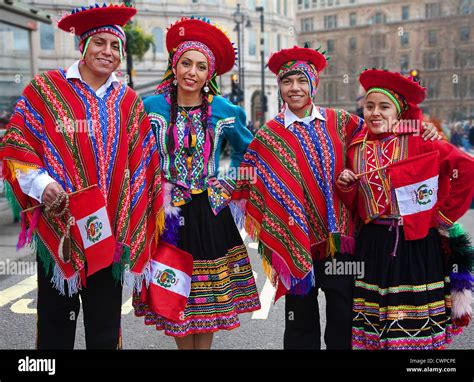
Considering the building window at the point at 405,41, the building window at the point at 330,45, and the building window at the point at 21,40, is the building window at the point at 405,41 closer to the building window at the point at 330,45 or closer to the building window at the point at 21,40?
the building window at the point at 330,45

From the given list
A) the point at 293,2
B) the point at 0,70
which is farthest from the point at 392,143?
the point at 293,2

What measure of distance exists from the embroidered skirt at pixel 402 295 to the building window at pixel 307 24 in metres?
75.8

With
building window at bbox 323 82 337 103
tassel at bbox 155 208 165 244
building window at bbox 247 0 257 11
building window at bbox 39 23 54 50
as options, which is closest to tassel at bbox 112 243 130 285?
tassel at bbox 155 208 165 244

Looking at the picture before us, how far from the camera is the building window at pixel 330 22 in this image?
74375 millimetres

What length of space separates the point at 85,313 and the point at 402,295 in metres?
1.83

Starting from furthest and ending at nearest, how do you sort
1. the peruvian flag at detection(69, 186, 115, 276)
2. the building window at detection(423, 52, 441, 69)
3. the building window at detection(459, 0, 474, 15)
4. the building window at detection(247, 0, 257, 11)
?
the building window at detection(423, 52, 441, 69) < the building window at detection(247, 0, 257, 11) < the building window at detection(459, 0, 474, 15) < the peruvian flag at detection(69, 186, 115, 276)

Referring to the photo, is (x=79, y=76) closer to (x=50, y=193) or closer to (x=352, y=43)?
(x=50, y=193)

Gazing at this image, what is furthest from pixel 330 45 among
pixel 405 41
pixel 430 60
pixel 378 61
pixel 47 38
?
pixel 47 38

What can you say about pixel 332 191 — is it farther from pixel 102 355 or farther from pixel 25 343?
pixel 25 343

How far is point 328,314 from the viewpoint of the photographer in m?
3.35

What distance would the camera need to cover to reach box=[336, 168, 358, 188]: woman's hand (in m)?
3.17

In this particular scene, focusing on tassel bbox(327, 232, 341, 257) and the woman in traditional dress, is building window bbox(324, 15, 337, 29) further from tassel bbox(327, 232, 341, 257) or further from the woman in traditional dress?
tassel bbox(327, 232, 341, 257)

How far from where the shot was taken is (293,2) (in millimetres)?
61281

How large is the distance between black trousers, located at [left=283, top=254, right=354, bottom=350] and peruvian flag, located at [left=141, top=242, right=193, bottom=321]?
673 mm
